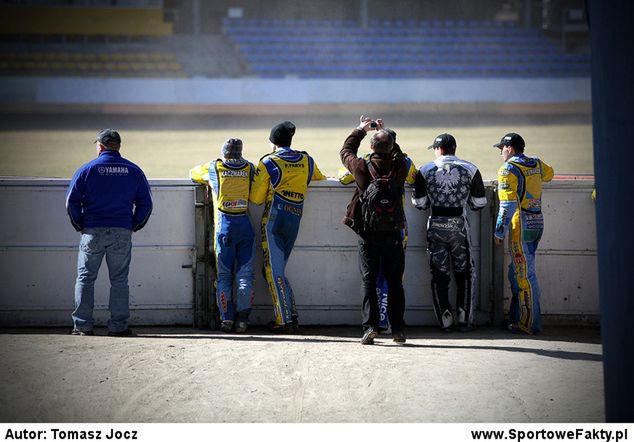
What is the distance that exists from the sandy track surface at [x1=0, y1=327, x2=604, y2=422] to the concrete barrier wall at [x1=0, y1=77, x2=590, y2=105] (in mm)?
22061

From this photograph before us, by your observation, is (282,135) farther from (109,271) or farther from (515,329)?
(515,329)

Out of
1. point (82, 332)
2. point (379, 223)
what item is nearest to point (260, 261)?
Answer: point (379, 223)

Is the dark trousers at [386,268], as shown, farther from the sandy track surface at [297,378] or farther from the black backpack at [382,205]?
the sandy track surface at [297,378]

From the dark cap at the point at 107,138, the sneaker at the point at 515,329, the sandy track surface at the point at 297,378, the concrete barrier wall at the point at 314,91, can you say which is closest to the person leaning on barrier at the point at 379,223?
the sandy track surface at the point at 297,378

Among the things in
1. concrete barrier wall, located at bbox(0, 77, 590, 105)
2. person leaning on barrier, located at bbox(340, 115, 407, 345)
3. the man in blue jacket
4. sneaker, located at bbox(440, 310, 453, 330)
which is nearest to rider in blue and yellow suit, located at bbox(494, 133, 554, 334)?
sneaker, located at bbox(440, 310, 453, 330)

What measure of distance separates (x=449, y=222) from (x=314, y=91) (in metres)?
22.1

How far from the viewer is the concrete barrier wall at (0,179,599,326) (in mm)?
6715

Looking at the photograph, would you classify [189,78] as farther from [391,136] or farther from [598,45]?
[598,45]

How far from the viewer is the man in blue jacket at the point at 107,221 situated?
6.16 metres

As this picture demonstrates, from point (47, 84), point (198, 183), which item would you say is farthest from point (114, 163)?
point (47, 84)

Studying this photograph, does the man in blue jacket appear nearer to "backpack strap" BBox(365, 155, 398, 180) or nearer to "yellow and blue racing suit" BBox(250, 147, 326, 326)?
"yellow and blue racing suit" BBox(250, 147, 326, 326)

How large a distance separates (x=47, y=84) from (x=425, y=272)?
23.1 m

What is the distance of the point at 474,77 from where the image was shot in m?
29.5

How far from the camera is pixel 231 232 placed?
641 cm
